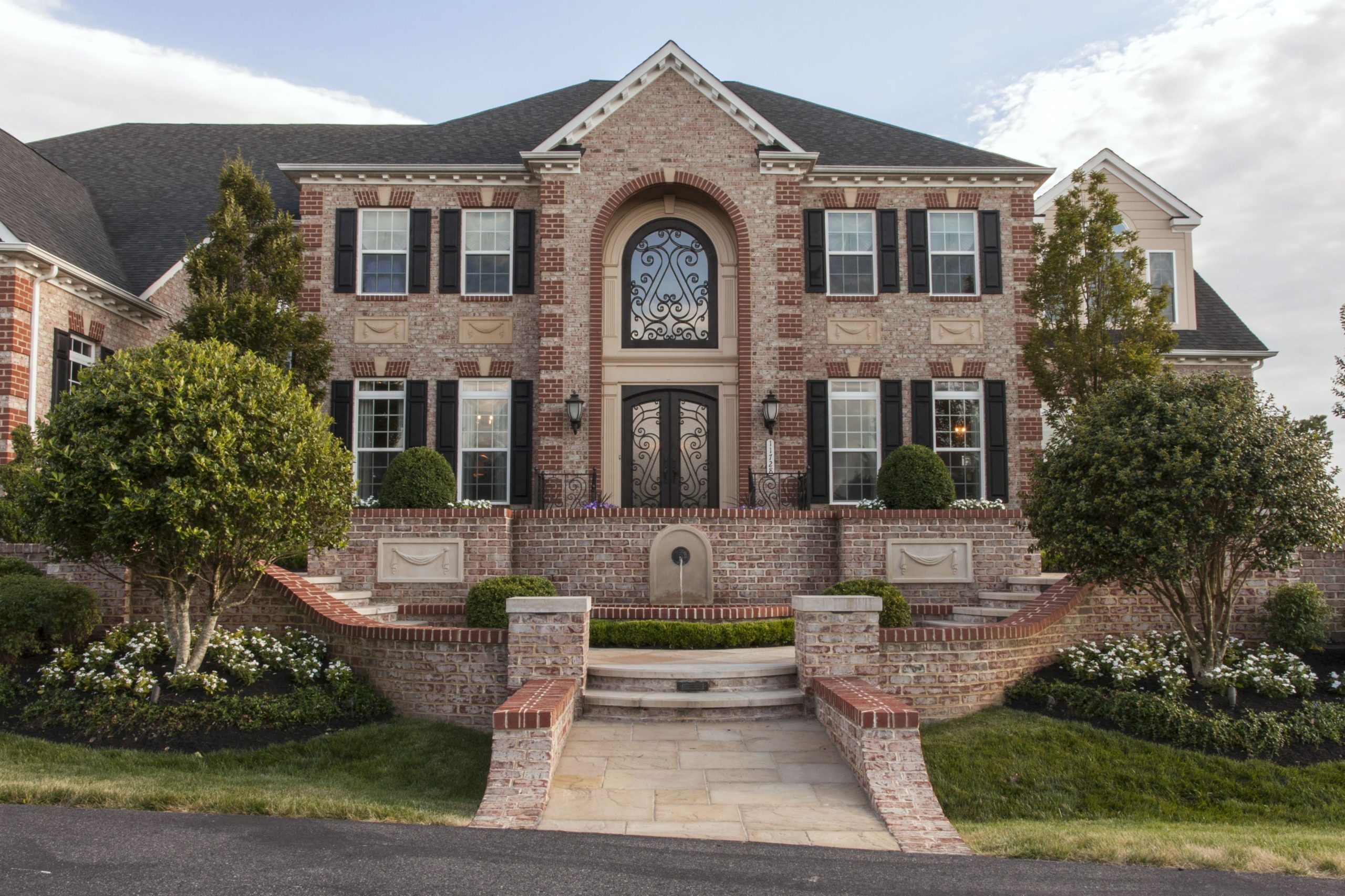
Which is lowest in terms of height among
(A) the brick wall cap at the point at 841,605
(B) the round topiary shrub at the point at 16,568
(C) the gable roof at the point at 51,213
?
(A) the brick wall cap at the point at 841,605

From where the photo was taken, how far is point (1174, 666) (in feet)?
32.5

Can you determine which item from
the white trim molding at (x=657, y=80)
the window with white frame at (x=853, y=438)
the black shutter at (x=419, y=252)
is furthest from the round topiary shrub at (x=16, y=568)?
the window with white frame at (x=853, y=438)

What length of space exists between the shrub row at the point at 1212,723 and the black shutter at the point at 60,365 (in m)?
15.4

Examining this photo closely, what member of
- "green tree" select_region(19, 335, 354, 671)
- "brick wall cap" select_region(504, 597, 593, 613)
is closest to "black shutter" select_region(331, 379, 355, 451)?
"green tree" select_region(19, 335, 354, 671)

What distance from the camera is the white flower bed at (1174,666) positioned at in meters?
9.43

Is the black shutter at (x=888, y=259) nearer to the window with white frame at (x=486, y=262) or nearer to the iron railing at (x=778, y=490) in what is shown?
the iron railing at (x=778, y=490)

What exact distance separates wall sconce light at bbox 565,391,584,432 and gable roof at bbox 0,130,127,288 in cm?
802

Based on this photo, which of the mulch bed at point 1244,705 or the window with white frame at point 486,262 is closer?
the mulch bed at point 1244,705

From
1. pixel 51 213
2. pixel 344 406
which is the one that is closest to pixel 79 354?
pixel 51 213

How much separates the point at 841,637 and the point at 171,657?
22.1 ft

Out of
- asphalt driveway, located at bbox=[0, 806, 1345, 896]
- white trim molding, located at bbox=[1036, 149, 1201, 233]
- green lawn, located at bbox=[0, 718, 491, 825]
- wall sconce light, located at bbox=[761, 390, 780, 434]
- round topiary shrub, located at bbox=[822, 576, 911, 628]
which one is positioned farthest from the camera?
white trim molding, located at bbox=[1036, 149, 1201, 233]

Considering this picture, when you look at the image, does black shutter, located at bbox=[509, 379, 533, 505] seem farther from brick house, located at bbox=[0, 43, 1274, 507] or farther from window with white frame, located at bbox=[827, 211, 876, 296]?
window with white frame, located at bbox=[827, 211, 876, 296]

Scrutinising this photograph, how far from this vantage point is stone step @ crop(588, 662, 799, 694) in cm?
952

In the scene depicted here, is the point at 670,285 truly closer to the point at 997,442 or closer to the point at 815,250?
the point at 815,250
